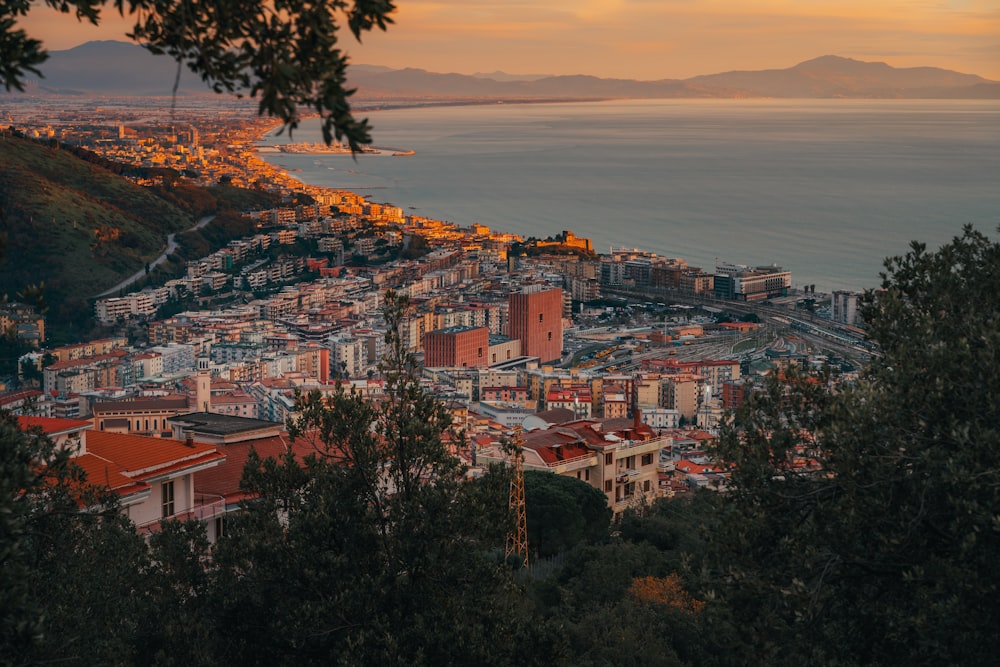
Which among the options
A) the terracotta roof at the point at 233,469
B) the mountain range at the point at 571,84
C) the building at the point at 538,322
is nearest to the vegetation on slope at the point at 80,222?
the building at the point at 538,322

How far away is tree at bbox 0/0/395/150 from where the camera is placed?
6.17ft

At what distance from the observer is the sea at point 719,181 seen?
123 feet

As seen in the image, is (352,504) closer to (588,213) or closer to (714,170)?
(588,213)

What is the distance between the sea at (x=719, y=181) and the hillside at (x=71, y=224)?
522 inches

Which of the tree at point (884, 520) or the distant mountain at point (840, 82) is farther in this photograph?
the distant mountain at point (840, 82)

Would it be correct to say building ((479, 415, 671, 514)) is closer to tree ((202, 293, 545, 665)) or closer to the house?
the house

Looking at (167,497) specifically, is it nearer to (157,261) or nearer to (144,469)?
(144,469)

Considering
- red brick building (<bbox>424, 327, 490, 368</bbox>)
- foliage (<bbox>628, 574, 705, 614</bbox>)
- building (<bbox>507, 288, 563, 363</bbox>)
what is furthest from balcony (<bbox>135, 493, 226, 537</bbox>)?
building (<bbox>507, 288, 563, 363</bbox>)

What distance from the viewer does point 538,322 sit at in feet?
87.5

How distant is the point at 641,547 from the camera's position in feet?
23.7

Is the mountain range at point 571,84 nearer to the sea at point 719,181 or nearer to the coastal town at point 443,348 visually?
the sea at point 719,181

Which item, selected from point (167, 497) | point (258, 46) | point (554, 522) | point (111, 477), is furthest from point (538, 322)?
point (258, 46)

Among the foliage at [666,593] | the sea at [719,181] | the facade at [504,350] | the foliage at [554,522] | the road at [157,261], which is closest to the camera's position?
the foliage at [666,593]

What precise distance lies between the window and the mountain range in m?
97.6
